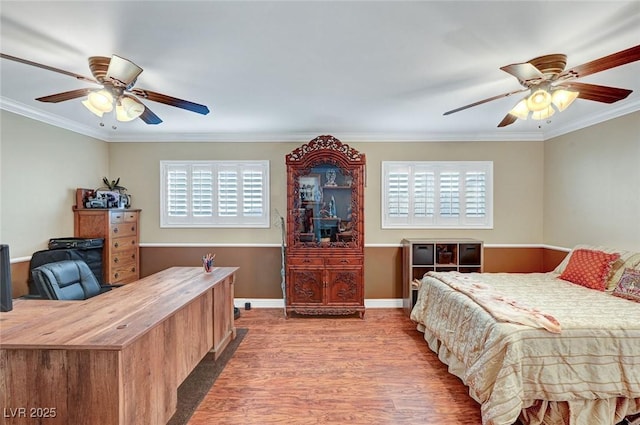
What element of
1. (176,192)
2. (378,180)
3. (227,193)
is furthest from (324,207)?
(176,192)

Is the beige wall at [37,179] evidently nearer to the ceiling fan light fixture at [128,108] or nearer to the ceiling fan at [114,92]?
the ceiling fan at [114,92]

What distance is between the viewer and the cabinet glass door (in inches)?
172

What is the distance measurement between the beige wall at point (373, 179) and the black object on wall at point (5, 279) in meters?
2.95

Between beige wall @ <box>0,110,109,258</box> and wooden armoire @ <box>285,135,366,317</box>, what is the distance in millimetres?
2736

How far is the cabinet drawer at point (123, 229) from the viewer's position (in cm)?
416

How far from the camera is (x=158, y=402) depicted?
1.92m

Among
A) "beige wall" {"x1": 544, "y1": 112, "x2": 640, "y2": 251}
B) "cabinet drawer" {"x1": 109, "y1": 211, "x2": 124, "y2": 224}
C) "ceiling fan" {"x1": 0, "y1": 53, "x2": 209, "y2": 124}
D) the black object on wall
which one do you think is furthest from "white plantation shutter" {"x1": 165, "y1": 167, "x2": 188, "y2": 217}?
"beige wall" {"x1": 544, "y1": 112, "x2": 640, "y2": 251}

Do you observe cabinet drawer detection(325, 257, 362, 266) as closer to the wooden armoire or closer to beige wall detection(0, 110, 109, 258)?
the wooden armoire

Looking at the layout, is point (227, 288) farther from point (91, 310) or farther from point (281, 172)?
point (281, 172)

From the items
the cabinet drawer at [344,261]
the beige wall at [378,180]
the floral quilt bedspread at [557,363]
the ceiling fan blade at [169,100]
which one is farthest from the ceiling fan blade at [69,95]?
the floral quilt bedspread at [557,363]

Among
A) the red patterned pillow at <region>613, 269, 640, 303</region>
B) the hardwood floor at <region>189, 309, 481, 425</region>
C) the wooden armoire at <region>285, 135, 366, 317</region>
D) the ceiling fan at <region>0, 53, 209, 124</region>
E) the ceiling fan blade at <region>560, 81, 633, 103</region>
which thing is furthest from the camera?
the wooden armoire at <region>285, 135, 366, 317</region>

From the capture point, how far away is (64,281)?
9.41 ft

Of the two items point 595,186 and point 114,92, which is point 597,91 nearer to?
point 595,186

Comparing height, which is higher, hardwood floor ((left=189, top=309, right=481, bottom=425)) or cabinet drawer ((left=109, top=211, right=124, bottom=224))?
cabinet drawer ((left=109, top=211, right=124, bottom=224))
